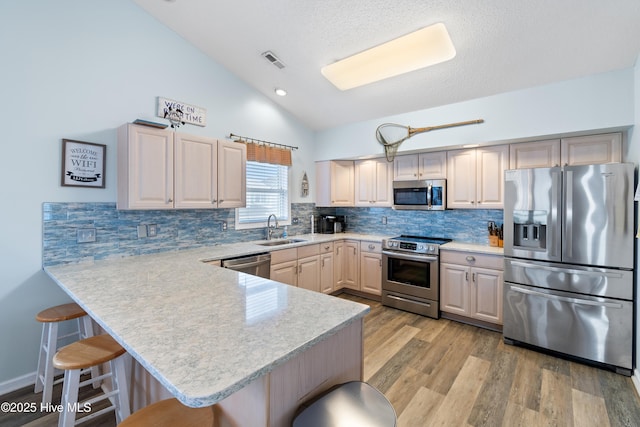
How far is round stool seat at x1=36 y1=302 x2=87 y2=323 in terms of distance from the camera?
1939 millimetres

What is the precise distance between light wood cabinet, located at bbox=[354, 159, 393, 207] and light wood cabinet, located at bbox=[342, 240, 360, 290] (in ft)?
2.16

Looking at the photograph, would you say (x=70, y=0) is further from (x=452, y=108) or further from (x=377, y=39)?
(x=452, y=108)

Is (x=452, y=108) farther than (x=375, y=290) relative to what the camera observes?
No

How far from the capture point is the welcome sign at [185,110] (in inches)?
114

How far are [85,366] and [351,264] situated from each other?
3309 mm

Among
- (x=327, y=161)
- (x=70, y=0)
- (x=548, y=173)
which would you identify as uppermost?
(x=70, y=0)

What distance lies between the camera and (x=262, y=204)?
4.00 m

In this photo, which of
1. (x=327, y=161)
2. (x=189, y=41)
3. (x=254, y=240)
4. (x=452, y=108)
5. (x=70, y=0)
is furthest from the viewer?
(x=327, y=161)

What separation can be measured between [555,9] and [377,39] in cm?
129

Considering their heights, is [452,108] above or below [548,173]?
above

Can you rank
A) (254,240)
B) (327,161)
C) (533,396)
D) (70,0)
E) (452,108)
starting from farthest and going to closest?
1. (327,161)
2. (254,240)
3. (452,108)
4. (70,0)
5. (533,396)

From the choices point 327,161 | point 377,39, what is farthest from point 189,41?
point 327,161

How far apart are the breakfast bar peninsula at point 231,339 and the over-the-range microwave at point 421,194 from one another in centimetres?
259

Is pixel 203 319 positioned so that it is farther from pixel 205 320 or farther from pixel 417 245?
pixel 417 245
